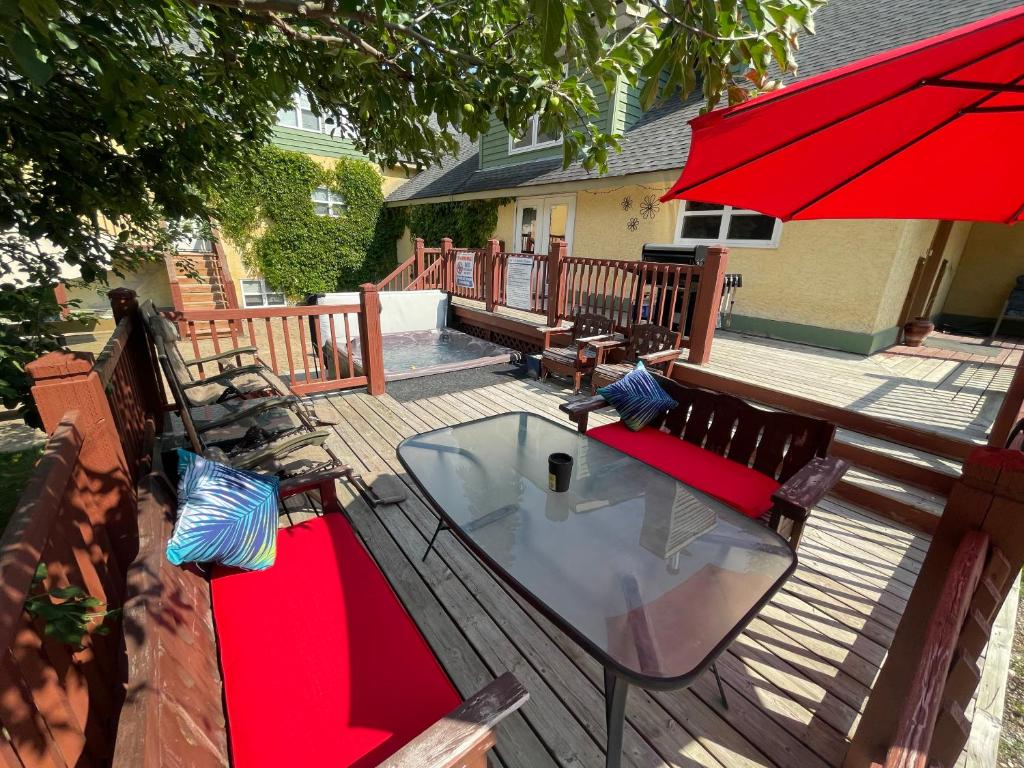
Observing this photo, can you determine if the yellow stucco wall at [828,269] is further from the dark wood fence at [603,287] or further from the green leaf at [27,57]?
the green leaf at [27,57]

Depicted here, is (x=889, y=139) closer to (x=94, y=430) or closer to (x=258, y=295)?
(x=94, y=430)

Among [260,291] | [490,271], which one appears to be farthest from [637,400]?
[260,291]

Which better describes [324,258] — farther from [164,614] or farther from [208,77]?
[164,614]

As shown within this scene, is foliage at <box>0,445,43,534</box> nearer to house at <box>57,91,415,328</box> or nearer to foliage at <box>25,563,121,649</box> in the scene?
foliage at <box>25,563,121,649</box>

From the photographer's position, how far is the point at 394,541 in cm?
267

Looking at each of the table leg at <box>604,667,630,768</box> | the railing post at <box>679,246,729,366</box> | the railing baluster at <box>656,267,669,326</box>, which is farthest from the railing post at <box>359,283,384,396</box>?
the table leg at <box>604,667,630,768</box>

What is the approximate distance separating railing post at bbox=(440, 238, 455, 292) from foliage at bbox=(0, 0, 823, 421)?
20.6ft

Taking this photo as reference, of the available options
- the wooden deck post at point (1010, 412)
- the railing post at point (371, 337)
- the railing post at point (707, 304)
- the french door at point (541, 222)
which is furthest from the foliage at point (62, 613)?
the french door at point (541, 222)

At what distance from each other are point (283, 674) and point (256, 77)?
329 cm

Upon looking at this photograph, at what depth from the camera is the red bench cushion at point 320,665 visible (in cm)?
117

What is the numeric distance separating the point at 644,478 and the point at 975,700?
1648mm

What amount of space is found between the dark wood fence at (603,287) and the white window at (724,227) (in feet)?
4.95

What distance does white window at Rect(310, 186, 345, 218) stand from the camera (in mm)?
14031

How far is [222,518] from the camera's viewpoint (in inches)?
63.6
